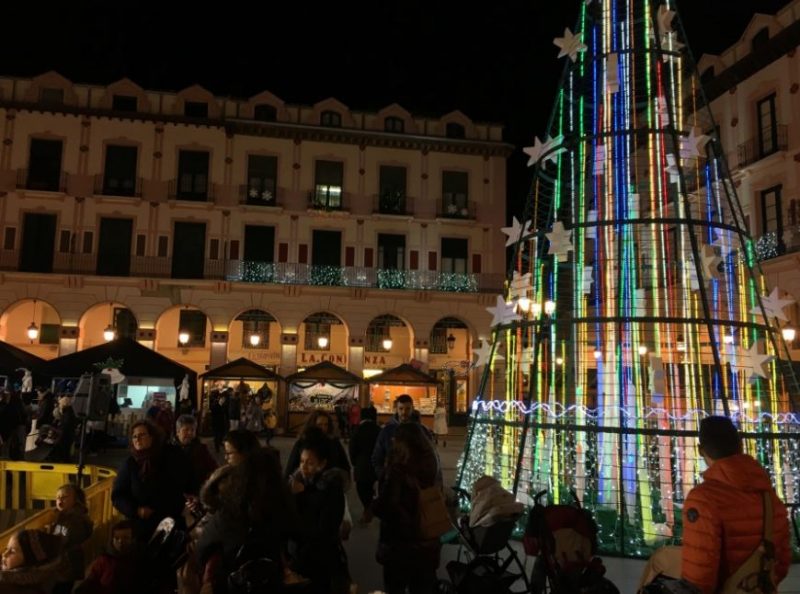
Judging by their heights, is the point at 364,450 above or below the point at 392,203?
below

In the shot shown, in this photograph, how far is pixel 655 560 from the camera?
403cm

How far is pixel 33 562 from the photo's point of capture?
4.16 metres

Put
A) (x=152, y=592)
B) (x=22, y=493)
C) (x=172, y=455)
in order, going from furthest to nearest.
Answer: (x=22, y=493) → (x=172, y=455) → (x=152, y=592)

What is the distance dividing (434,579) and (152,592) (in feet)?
5.37

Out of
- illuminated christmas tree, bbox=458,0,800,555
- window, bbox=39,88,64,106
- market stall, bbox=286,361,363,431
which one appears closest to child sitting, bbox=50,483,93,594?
illuminated christmas tree, bbox=458,0,800,555

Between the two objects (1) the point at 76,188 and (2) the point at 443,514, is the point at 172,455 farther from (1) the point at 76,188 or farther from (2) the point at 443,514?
(1) the point at 76,188

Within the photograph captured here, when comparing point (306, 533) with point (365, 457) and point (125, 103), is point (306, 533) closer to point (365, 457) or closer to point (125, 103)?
point (365, 457)

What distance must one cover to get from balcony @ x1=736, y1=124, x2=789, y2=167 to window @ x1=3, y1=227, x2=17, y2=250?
76.2 feet

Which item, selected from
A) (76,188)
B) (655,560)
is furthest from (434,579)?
(76,188)

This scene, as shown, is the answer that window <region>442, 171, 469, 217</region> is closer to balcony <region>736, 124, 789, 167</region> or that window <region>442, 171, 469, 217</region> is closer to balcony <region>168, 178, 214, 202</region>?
balcony <region>168, 178, 214, 202</region>

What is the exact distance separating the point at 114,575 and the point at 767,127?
817 inches

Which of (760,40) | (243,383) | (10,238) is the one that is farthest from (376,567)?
(10,238)

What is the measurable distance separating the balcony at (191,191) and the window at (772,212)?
1781 centimetres

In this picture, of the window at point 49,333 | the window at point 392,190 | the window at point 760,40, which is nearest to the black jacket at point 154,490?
the window at point 760,40
